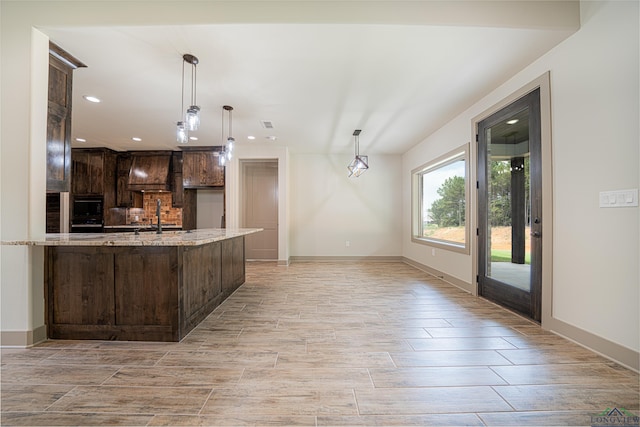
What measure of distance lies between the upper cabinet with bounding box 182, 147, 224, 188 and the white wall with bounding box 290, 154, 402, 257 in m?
1.77

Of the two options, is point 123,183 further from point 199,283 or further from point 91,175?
point 199,283

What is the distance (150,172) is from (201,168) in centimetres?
131

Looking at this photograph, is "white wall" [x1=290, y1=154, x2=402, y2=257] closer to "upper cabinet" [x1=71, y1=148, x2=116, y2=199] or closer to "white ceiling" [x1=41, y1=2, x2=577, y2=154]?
"white ceiling" [x1=41, y1=2, x2=577, y2=154]

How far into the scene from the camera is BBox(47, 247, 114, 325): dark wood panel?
2.43 meters

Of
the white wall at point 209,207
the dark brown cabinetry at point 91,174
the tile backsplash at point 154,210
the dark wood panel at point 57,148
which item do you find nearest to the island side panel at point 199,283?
the dark wood panel at point 57,148

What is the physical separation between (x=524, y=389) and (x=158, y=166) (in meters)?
7.40

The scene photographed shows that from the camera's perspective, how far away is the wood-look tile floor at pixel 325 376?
151 cm

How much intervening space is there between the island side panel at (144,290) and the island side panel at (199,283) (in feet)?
0.39

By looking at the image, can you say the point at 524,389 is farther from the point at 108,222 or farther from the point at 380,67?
the point at 108,222

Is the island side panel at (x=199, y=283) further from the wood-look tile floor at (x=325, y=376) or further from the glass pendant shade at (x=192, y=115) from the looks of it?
the glass pendant shade at (x=192, y=115)

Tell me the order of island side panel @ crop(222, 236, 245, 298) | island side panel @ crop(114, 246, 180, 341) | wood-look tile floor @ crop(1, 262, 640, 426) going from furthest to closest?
island side panel @ crop(222, 236, 245, 298), island side panel @ crop(114, 246, 180, 341), wood-look tile floor @ crop(1, 262, 640, 426)

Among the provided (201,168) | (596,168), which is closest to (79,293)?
(201,168)

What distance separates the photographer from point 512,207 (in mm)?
3180

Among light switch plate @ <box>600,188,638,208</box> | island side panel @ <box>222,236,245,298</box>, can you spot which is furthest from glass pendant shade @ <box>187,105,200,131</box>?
light switch plate @ <box>600,188,638,208</box>
